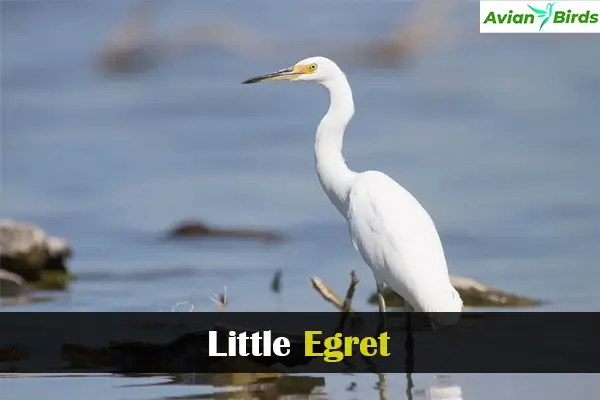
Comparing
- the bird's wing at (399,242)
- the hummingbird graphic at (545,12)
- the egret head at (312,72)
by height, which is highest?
the hummingbird graphic at (545,12)

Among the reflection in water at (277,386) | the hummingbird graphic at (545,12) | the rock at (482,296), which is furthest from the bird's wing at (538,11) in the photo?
the reflection in water at (277,386)

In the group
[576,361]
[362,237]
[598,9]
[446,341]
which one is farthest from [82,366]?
[598,9]

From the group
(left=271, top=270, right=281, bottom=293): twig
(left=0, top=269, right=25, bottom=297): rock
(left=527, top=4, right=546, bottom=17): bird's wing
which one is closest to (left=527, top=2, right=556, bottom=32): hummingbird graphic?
(left=527, top=4, right=546, bottom=17): bird's wing

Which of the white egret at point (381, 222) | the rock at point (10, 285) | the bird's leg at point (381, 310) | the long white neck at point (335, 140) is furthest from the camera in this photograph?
the rock at point (10, 285)

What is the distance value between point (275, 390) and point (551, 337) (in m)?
1.86

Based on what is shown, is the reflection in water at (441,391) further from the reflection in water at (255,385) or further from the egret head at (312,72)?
the egret head at (312,72)

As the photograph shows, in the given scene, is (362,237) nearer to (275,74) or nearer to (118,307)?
(275,74)

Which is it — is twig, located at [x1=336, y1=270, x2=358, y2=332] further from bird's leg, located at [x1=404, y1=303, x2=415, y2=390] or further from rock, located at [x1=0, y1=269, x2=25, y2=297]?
rock, located at [x1=0, y1=269, x2=25, y2=297]

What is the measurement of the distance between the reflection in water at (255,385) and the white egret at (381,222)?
568 millimetres

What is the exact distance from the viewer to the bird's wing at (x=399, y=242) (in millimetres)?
5324

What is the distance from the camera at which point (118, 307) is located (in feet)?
22.5

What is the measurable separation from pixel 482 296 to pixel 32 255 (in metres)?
2.69

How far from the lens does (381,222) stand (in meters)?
5.46

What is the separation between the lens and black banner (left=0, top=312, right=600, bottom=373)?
17.3ft
